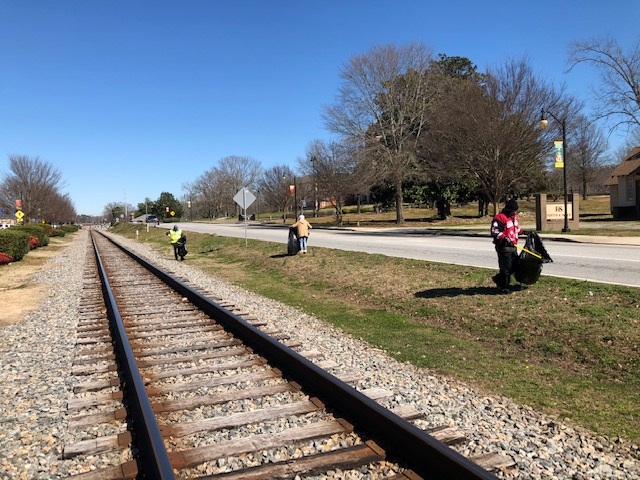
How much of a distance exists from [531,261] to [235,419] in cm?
603

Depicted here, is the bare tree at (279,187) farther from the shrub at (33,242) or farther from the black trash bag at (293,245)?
the black trash bag at (293,245)

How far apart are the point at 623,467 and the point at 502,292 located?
18.6 feet

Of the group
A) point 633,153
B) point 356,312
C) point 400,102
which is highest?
point 400,102

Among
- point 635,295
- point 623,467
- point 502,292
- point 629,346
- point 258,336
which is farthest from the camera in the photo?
point 502,292

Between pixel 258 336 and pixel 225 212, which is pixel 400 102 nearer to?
pixel 258 336

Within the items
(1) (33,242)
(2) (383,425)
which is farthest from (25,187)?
(2) (383,425)

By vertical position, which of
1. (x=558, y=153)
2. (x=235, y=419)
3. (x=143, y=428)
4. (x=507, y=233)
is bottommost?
(x=235, y=419)

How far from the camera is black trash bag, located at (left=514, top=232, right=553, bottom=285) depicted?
8578 mm

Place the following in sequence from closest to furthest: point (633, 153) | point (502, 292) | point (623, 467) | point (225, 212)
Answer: point (623, 467) → point (502, 292) → point (633, 153) → point (225, 212)

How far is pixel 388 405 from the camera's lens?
4.73m

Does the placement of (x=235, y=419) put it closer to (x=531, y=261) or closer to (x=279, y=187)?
(x=531, y=261)

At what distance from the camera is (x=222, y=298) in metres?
11.4

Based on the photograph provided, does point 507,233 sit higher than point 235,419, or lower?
higher

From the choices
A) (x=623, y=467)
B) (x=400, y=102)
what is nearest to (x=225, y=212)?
(x=400, y=102)
